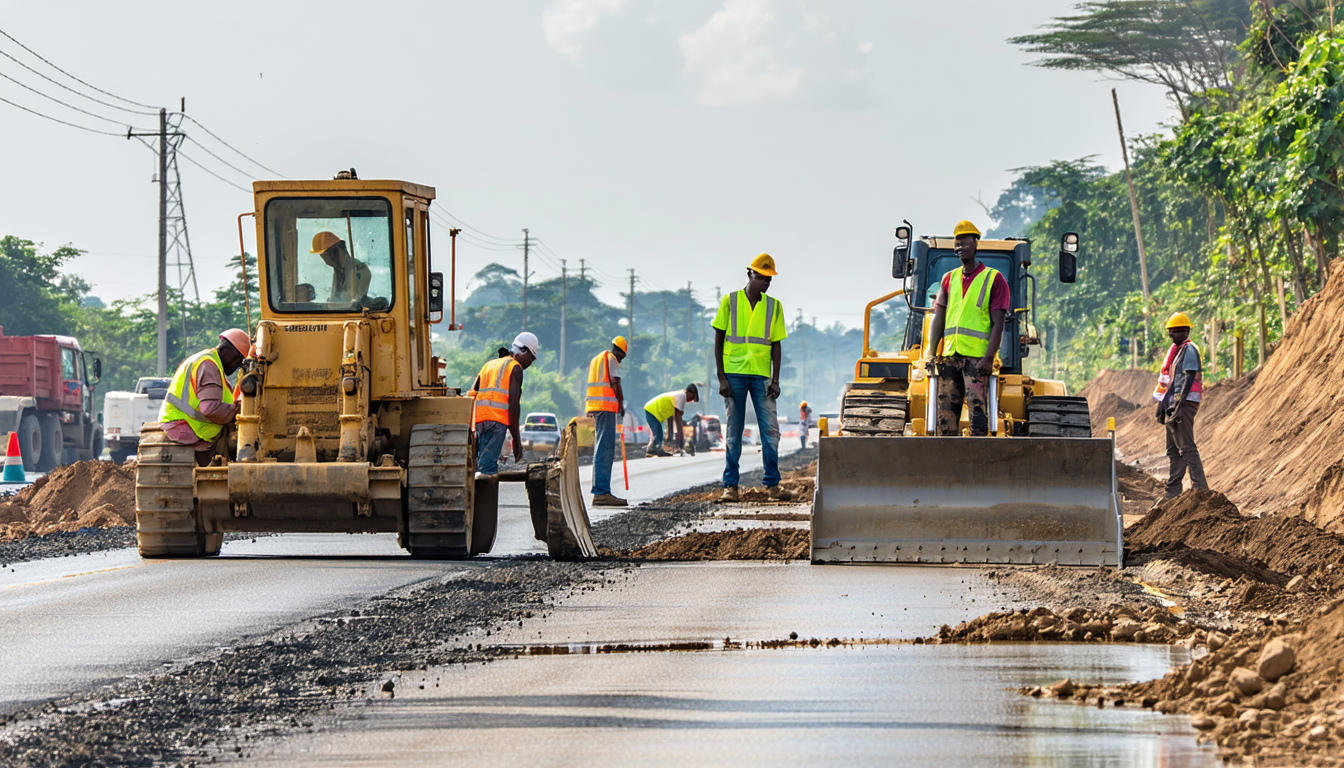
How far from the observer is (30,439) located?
34.3 metres

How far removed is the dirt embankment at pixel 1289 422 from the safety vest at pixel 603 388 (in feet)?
24.0

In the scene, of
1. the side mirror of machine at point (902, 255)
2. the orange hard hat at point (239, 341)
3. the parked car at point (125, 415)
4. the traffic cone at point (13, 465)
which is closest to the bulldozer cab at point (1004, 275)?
the side mirror of machine at point (902, 255)

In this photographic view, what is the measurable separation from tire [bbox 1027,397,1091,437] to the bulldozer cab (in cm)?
102

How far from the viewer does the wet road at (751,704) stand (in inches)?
208

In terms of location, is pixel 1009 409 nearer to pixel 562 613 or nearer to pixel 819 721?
pixel 562 613

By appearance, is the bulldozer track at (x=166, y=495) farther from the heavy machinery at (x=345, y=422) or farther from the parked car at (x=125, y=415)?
the parked car at (x=125, y=415)

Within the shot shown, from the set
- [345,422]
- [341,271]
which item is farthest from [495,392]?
[345,422]

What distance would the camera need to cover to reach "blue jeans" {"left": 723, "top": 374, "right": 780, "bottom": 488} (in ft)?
46.8

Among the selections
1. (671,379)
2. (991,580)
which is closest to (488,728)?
(991,580)

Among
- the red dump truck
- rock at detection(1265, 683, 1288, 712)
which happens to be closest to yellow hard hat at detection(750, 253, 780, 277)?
rock at detection(1265, 683, 1288, 712)

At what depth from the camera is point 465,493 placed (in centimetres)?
1157

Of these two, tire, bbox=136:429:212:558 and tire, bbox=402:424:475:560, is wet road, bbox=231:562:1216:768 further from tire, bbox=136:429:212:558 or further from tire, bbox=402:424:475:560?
tire, bbox=136:429:212:558

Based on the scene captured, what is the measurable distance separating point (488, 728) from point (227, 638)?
298cm

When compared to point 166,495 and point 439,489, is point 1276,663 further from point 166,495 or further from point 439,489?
point 166,495
